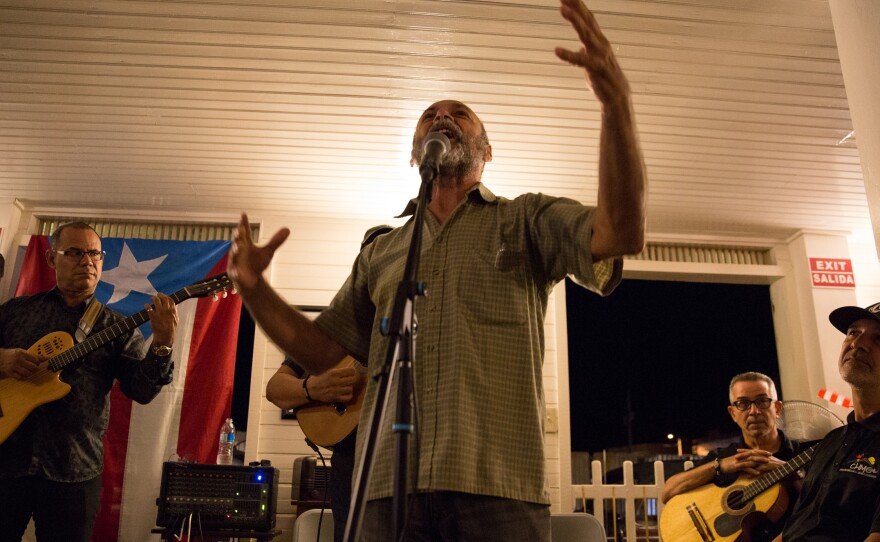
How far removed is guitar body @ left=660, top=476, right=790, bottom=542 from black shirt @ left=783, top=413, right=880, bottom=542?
367mm

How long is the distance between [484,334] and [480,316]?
0.14ft

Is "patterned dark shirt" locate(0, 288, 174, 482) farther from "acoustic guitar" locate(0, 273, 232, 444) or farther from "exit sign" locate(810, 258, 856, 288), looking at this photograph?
"exit sign" locate(810, 258, 856, 288)

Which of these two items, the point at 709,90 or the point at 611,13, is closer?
the point at 611,13

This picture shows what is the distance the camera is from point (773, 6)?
3.89 meters

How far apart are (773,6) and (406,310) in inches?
138

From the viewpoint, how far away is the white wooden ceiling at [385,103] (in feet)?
13.3

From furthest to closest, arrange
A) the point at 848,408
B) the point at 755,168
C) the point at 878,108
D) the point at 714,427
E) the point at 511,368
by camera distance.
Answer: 1. the point at 714,427
2. the point at 848,408
3. the point at 755,168
4. the point at 878,108
5. the point at 511,368

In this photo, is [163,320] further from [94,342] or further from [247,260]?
[247,260]

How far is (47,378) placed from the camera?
136 inches

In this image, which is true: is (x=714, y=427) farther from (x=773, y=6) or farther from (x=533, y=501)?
(x=533, y=501)

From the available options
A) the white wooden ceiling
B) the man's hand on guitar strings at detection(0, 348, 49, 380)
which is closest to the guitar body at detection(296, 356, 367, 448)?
the man's hand on guitar strings at detection(0, 348, 49, 380)

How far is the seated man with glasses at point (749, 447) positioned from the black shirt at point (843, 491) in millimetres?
550

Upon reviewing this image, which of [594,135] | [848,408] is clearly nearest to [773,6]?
[594,135]

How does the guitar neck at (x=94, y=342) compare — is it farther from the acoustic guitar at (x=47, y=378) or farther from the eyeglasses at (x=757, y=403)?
the eyeglasses at (x=757, y=403)
